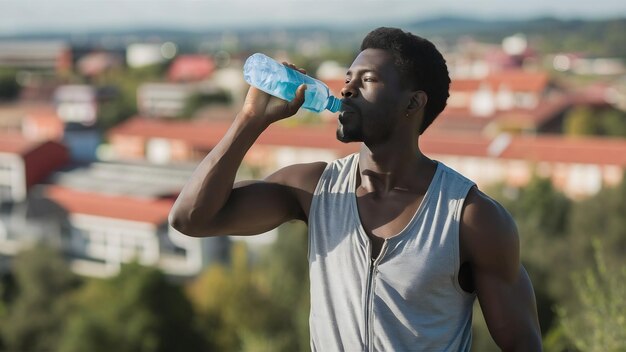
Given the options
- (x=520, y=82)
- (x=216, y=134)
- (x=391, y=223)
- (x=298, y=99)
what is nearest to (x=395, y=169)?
(x=391, y=223)

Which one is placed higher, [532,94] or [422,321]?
[422,321]

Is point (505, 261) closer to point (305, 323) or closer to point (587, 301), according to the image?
point (587, 301)

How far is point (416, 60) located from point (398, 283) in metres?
0.33

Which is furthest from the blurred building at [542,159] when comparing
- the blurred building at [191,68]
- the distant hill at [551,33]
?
the distant hill at [551,33]

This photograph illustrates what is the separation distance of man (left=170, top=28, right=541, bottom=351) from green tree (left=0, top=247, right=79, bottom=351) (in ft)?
35.5

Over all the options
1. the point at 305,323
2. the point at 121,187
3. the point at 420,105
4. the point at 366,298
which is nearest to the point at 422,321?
the point at 366,298

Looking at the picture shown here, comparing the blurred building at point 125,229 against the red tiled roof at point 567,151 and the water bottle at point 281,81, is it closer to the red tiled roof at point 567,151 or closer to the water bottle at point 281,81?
the red tiled roof at point 567,151

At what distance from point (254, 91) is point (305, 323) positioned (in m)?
9.00

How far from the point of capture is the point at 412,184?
51.7 inches

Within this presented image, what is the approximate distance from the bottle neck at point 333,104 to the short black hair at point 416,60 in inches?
3.5

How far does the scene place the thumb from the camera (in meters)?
1.24

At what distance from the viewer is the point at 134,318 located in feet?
34.2

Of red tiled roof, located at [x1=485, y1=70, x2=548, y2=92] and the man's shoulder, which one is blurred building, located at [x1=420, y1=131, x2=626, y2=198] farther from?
the man's shoulder

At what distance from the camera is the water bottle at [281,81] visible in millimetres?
1253
